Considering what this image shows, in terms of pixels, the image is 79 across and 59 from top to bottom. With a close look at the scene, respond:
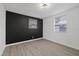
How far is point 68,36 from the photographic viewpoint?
3.41 m

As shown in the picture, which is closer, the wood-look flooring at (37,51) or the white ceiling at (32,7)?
the wood-look flooring at (37,51)

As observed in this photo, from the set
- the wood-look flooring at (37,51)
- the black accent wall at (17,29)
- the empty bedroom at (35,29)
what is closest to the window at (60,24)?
the empty bedroom at (35,29)

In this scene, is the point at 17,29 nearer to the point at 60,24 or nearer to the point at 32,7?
the point at 32,7

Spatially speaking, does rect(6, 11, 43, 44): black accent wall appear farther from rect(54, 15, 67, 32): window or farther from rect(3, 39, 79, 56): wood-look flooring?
rect(54, 15, 67, 32): window

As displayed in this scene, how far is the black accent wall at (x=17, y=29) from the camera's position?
3.39m

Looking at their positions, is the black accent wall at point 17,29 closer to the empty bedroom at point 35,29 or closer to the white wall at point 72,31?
the empty bedroom at point 35,29

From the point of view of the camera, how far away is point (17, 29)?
3877mm

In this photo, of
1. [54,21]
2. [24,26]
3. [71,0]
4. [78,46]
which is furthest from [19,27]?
[71,0]

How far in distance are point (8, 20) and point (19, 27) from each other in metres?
0.78

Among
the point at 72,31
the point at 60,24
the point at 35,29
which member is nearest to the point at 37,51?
the point at 72,31

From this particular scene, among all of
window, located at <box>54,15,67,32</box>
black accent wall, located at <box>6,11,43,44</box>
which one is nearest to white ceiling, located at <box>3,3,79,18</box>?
black accent wall, located at <box>6,11,43,44</box>

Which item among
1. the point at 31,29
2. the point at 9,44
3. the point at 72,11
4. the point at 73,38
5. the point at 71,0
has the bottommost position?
the point at 9,44

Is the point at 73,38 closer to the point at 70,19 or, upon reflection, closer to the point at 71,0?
the point at 70,19

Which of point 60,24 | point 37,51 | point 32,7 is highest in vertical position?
point 32,7
